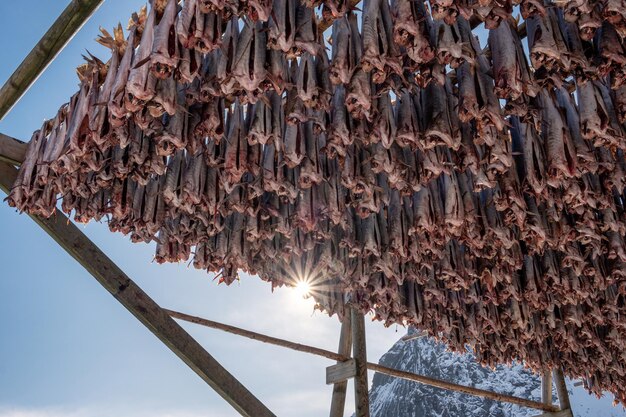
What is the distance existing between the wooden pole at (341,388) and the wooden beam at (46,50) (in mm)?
4421

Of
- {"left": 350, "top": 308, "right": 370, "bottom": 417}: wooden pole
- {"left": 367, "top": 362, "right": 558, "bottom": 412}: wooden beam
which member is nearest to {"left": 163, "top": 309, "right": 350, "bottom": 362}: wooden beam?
{"left": 350, "top": 308, "right": 370, "bottom": 417}: wooden pole

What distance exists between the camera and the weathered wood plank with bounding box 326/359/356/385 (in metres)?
6.15

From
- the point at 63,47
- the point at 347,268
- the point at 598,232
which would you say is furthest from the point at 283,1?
the point at 598,232

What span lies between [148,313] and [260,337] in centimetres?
179

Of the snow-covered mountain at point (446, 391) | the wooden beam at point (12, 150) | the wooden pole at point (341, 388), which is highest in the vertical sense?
the snow-covered mountain at point (446, 391)

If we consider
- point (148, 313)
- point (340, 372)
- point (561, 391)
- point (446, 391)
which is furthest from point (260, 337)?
point (446, 391)

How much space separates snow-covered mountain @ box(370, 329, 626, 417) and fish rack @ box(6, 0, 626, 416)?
10160 centimetres

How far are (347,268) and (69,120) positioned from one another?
99.4 inches

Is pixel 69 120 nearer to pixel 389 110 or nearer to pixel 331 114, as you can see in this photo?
pixel 331 114

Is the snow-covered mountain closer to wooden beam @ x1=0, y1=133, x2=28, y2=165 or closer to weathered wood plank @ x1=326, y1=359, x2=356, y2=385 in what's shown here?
weathered wood plank @ x1=326, y1=359, x2=356, y2=385

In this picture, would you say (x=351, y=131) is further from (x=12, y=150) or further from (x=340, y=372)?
(x=340, y=372)

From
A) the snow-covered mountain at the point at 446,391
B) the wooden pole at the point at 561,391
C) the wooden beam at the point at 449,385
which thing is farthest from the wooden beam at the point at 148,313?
the snow-covered mountain at the point at 446,391

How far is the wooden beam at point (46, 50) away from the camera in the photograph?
2.97 metres

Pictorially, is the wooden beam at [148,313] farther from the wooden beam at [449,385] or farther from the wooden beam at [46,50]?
the wooden beam at [449,385]
